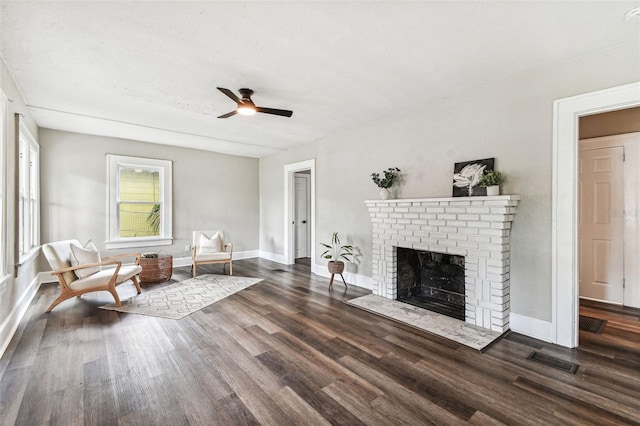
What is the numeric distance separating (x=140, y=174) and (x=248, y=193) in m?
2.31

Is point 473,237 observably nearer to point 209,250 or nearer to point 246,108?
point 246,108

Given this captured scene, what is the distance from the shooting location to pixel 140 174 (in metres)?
5.81

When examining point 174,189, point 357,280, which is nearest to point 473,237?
point 357,280

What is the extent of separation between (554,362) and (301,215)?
555 cm

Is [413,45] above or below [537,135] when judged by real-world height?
above

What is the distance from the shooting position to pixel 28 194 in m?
4.00

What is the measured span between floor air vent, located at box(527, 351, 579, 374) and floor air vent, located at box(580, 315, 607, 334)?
0.95 metres

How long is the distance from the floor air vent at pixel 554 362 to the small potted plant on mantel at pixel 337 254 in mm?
2525

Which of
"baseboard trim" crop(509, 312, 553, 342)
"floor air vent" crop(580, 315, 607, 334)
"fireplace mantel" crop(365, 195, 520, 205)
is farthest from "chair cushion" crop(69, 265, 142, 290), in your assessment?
"floor air vent" crop(580, 315, 607, 334)

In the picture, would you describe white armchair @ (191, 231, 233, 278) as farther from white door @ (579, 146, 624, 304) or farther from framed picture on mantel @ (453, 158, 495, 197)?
white door @ (579, 146, 624, 304)

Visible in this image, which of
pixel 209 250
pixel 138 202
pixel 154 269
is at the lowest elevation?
pixel 154 269

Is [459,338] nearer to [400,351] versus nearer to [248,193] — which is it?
[400,351]

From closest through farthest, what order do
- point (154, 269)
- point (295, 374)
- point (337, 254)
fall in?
1. point (295, 374)
2. point (154, 269)
3. point (337, 254)

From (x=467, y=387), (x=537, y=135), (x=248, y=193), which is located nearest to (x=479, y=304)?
(x=467, y=387)
